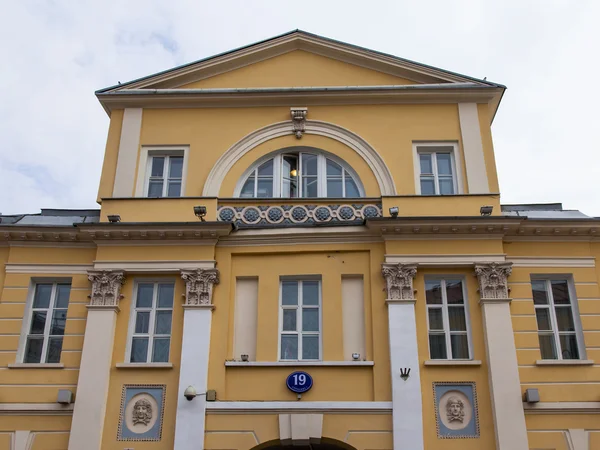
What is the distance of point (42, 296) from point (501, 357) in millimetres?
10958

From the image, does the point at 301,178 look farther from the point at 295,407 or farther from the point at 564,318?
the point at 564,318

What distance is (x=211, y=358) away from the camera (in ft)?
51.3

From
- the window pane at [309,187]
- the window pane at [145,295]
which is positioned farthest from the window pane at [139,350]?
the window pane at [309,187]

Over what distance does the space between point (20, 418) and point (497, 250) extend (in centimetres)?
1149

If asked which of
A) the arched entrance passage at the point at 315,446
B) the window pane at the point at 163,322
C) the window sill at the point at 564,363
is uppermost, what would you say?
the window pane at the point at 163,322

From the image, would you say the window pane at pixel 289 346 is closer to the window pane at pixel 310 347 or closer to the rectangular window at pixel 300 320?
the rectangular window at pixel 300 320

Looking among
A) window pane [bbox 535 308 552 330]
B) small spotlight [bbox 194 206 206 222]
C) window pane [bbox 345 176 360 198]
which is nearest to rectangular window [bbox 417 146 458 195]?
window pane [bbox 345 176 360 198]

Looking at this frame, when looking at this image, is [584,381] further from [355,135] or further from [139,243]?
[139,243]

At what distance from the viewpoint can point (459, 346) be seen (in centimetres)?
1575

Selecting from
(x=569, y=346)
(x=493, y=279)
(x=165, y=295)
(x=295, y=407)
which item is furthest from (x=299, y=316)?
(x=569, y=346)

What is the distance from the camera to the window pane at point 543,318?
16.1m

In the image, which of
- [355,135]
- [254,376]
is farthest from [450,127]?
[254,376]

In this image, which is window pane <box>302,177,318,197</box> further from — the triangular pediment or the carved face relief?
the carved face relief

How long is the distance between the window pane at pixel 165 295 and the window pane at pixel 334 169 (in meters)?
4.97
